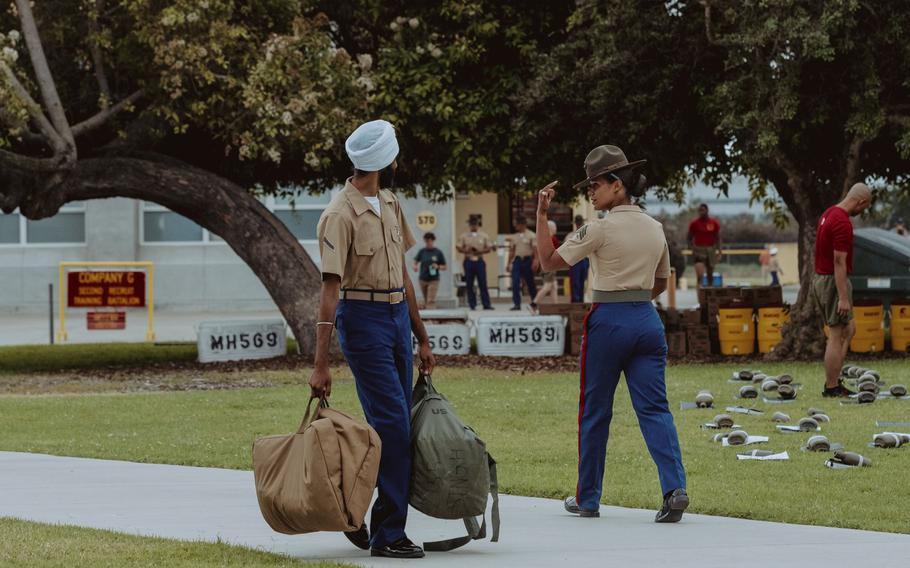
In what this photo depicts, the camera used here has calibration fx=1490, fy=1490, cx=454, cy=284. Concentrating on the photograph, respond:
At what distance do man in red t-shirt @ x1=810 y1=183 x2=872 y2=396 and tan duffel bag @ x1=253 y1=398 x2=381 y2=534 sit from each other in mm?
7661

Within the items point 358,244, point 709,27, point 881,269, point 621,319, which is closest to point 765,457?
point 621,319

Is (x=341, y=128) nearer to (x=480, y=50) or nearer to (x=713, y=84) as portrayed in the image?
(x=480, y=50)

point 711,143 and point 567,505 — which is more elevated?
point 711,143

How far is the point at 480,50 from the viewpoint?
19.3m

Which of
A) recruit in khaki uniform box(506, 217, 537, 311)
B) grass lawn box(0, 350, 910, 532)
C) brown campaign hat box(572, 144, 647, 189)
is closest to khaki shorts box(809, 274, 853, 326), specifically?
grass lawn box(0, 350, 910, 532)

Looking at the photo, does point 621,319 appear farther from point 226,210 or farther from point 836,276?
point 226,210

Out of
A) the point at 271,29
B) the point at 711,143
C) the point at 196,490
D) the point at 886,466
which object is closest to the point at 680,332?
the point at 711,143

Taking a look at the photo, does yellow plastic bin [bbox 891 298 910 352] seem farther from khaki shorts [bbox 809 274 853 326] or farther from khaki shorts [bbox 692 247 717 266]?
khaki shorts [bbox 692 247 717 266]

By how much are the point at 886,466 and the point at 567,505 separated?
2684 millimetres

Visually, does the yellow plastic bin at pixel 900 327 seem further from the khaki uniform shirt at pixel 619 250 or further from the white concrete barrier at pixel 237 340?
the khaki uniform shirt at pixel 619 250

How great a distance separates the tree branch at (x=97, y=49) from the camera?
1781 centimetres

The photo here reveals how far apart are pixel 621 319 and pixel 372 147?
1606mm

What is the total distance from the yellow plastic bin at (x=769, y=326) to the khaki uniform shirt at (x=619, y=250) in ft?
39.9

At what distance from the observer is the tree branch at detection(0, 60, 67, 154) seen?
52.8ft
